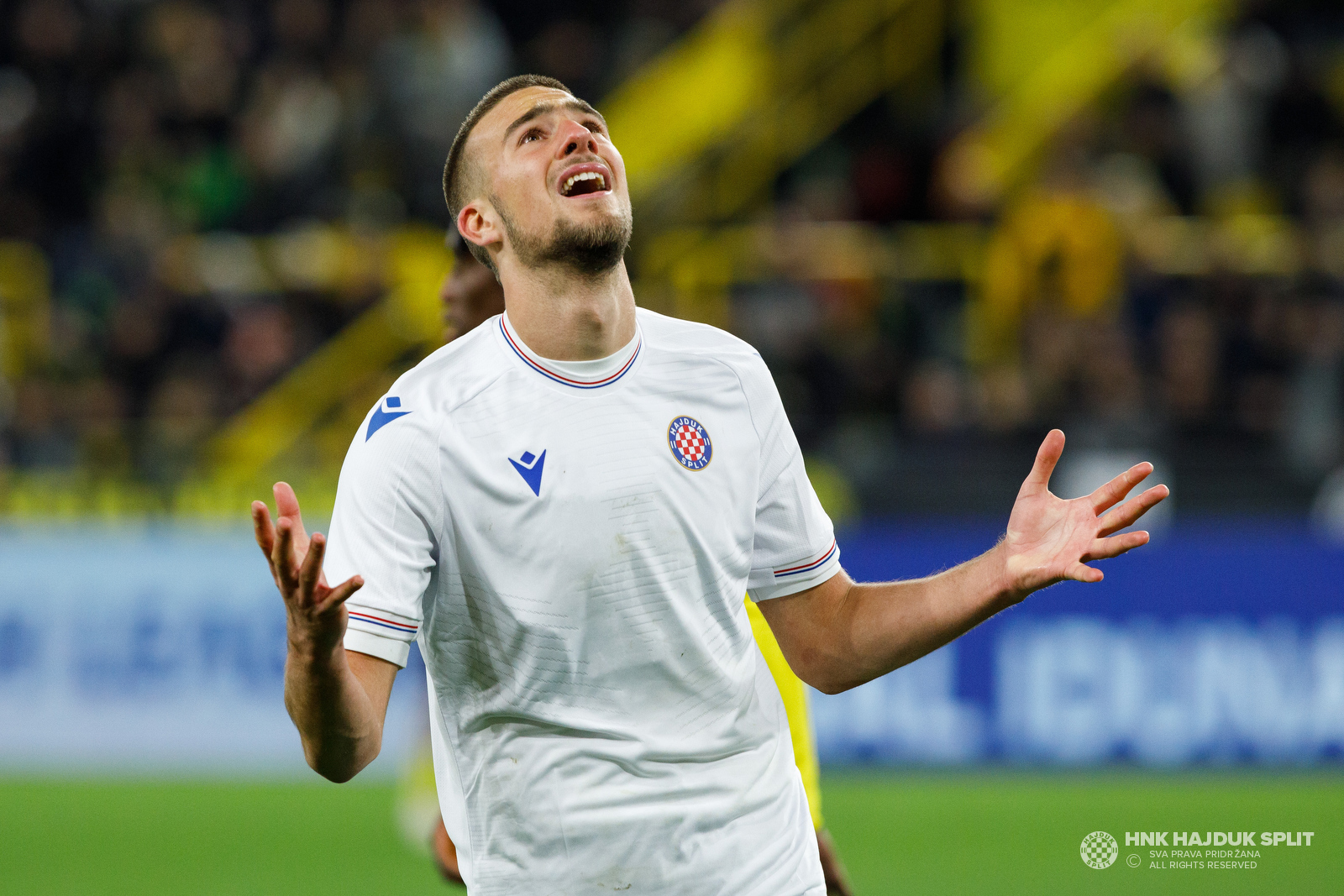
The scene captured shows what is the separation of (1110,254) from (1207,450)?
183cm

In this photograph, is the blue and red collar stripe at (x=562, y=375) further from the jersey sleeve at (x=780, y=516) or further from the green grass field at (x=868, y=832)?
the green grass field at (x=868, y=832)

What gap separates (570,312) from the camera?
328 cm

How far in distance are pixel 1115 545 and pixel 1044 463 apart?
21cm

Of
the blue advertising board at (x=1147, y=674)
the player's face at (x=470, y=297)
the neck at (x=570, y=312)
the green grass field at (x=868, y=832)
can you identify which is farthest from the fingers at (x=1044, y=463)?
the blue advertising board at (x=1147, y=674)

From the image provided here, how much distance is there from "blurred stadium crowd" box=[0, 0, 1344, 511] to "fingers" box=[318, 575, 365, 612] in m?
7.10

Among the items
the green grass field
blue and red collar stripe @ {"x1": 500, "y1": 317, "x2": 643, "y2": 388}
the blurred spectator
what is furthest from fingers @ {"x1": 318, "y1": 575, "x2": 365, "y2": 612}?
the blurred spectator

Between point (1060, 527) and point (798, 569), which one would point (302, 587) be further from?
point (1060, 527)

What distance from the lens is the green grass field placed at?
7.51m

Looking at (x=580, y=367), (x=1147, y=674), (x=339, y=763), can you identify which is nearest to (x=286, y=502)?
(x=339, y=763)

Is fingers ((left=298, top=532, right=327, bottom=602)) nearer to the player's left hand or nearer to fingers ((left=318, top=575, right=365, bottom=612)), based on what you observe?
fingers ((left=318, top=575, right=365, bottom=612))

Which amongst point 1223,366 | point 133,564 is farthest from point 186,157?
point 1223,366

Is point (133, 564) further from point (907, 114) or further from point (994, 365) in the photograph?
point (907, 114)

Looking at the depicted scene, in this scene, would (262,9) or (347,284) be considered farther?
(262,9)

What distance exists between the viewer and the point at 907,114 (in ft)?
45.4
